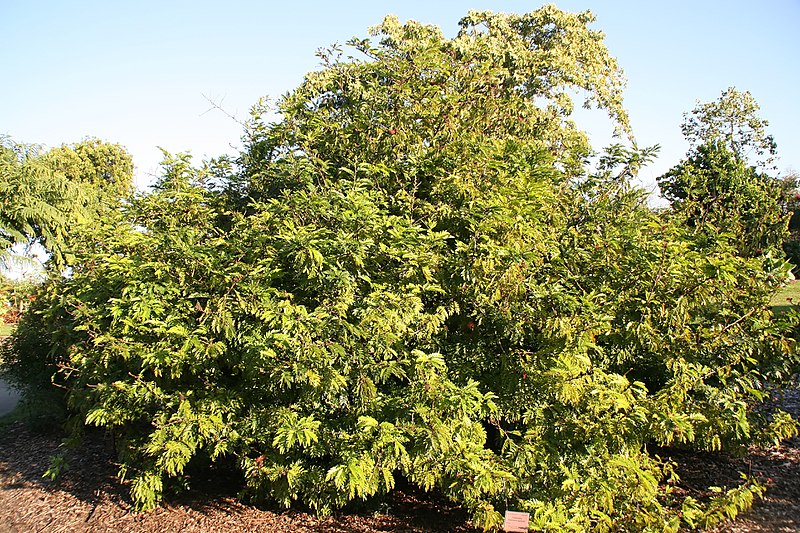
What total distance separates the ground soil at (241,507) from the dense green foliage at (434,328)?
0.34 m

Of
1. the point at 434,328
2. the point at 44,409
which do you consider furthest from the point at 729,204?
the point at 44,409

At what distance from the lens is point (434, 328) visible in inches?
176

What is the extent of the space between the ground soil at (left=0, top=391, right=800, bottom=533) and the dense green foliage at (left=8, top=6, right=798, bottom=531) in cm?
34

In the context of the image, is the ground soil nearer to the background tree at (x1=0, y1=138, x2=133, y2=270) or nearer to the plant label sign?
the plant label sign

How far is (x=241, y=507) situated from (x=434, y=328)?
2.93 meters

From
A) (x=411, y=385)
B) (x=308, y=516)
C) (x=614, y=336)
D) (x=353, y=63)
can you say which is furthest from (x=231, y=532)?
(x=353, y=63)

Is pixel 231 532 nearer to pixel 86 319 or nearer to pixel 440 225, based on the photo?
pixel 86 319

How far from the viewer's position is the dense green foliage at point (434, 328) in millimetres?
4203

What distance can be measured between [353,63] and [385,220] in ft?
8.06

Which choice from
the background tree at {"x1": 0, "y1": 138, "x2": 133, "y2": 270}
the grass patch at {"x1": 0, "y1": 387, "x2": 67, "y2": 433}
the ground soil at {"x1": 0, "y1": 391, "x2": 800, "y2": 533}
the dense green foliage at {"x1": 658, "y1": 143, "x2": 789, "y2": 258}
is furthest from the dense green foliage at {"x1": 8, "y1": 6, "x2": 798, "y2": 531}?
the background tree at {"x1": 0, "y1": 138, "x2": 133, "y2": 270}

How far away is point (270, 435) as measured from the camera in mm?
4711

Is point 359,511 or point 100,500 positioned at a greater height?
point 359,511

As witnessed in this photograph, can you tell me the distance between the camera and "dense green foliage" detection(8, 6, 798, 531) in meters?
4.20

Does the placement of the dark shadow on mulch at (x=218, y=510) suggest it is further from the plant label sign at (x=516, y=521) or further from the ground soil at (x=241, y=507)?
the plant label sign at (x=516, y=521)
